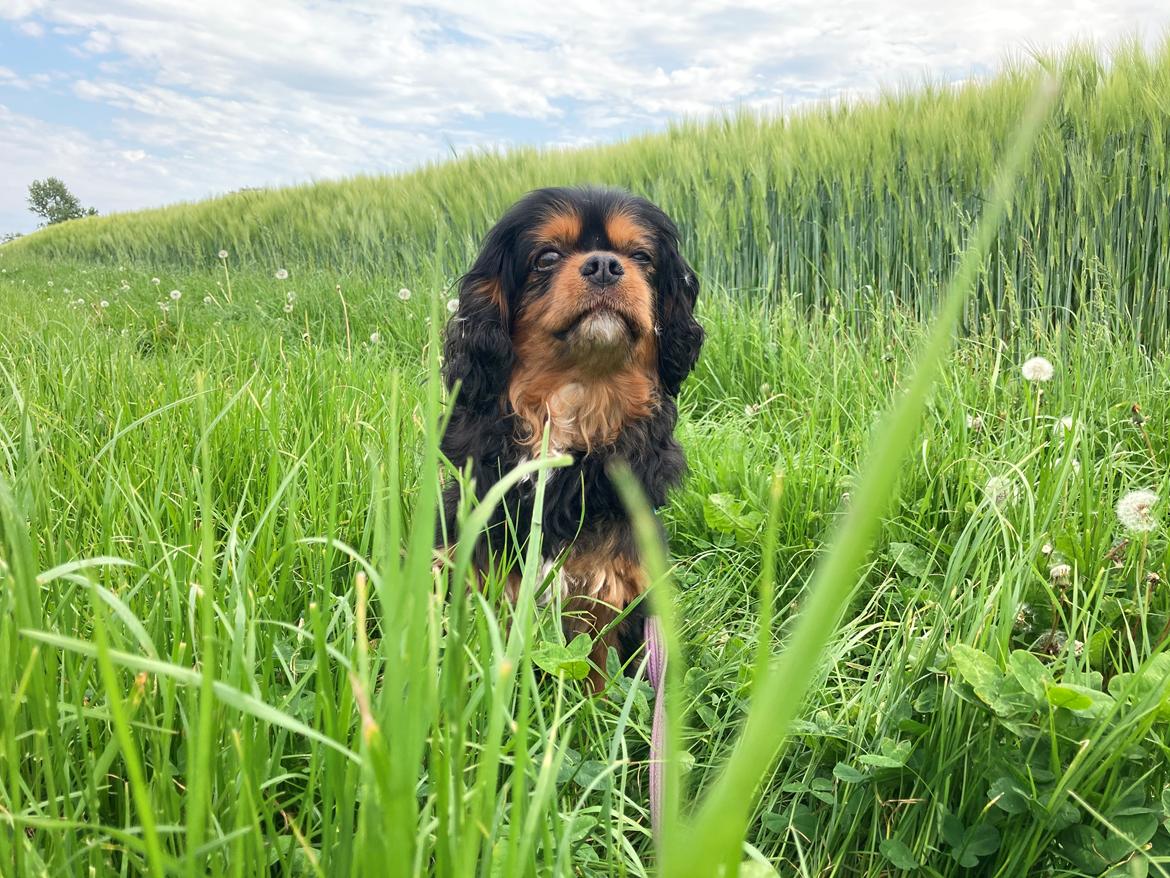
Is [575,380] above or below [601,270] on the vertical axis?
below

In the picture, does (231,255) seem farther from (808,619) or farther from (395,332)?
(808,619)

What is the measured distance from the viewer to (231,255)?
11.6 metres

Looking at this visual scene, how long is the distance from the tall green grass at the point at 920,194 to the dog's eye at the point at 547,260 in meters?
1.13

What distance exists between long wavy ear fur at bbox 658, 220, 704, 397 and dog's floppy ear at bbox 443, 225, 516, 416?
1.70 feet

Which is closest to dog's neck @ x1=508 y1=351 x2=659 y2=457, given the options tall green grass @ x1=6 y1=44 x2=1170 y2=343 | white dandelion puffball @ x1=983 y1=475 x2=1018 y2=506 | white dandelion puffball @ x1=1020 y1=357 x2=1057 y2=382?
white dandelion puffball @ x1=983 y1=475 x2=1018 y2=506

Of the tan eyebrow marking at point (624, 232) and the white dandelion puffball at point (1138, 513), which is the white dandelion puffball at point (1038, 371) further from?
the tan eyebrow marking at point (624, 232)

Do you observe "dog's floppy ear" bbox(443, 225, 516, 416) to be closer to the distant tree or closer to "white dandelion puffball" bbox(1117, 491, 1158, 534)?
"white dandelion puffball" bbox(1117, 491, 1158, 534)

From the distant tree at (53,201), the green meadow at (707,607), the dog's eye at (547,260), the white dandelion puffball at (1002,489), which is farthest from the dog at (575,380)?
the distant tree at (53,201)

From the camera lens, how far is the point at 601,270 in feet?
7.09

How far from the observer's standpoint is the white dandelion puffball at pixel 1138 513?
1.52 meters

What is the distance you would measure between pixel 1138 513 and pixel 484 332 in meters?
1.70

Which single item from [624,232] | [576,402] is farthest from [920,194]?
[576,402]

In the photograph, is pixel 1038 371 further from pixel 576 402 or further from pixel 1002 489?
pixel 576 402

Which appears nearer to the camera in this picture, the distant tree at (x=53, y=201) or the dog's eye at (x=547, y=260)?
the dog's eye at (x=547, y=260)
